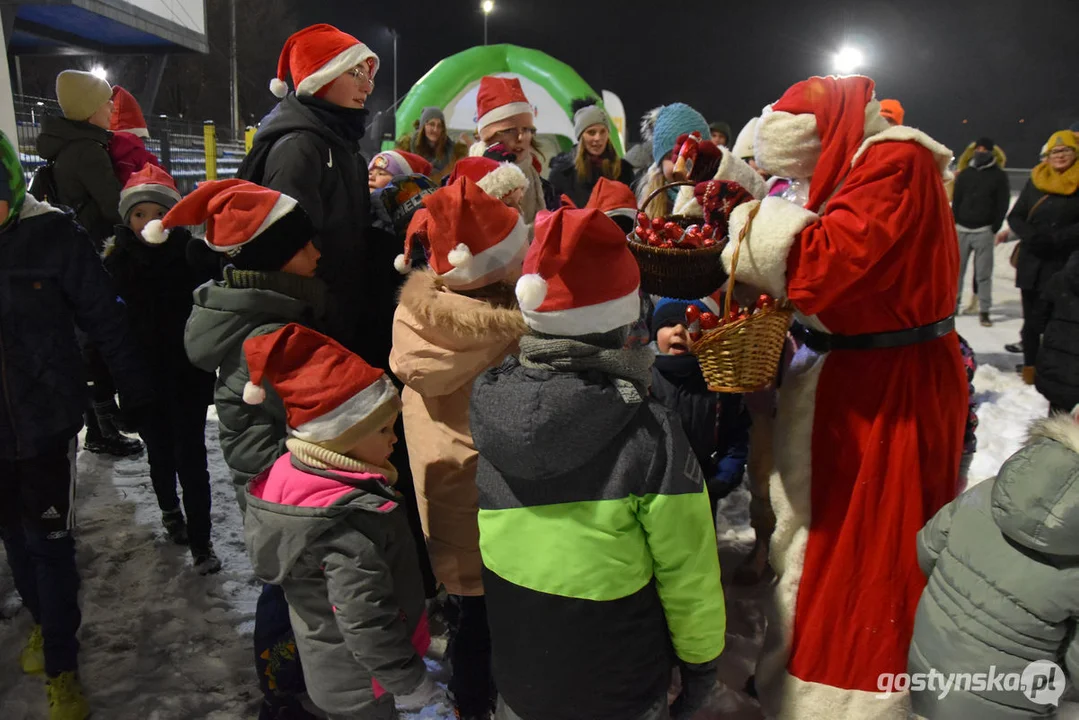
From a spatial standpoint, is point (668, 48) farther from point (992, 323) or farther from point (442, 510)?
point (442, 510)

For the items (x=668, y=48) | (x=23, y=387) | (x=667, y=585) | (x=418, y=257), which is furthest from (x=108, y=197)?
(x=668, y=48)

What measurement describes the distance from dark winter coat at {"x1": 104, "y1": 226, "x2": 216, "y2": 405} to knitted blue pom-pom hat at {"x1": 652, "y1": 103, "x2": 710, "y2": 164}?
92.5 inches

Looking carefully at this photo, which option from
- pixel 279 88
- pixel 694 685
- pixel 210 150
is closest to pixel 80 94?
pixel 279 88

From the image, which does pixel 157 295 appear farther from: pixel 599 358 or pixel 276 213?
pixel 599 358

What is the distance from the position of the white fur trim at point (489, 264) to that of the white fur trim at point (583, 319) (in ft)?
1.72

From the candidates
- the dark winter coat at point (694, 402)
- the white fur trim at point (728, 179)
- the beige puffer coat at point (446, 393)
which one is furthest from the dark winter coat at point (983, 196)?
the beige puffer coat at point (446, 393)

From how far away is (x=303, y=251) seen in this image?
229 cm

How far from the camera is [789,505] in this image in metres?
2.04

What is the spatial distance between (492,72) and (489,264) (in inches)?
433

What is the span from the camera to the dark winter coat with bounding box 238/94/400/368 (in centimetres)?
261

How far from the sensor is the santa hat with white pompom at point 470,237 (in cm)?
200

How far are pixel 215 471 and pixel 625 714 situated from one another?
3466 millimetres

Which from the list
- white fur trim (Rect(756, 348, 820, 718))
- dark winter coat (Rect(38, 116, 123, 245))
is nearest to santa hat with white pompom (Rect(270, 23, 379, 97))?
dark winter coat (Rect(38, 116, 123, 245))

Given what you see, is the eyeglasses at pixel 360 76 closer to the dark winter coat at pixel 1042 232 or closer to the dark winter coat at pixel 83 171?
the dark winter coat at pixel 83 171
